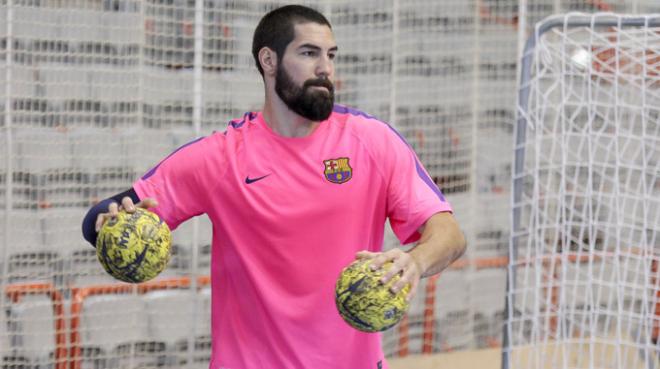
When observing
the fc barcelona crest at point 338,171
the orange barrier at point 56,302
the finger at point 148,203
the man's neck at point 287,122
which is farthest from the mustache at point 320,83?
the orange barrier at point 56,302

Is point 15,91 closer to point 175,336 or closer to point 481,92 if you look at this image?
point 175,336

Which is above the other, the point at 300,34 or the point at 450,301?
the point at 300,34

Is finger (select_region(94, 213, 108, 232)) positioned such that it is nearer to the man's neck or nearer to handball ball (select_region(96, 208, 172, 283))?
handball ball (select_region(96, 208, 172, 283))

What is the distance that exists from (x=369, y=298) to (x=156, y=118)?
10.4ft

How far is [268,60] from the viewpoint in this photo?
10.8ft

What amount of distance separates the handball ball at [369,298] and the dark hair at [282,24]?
97cm

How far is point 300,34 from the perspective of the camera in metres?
3.18

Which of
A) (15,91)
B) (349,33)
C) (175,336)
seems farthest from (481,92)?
(15,91)

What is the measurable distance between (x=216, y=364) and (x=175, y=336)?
2.69 m

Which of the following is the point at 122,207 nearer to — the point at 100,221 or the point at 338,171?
the point at 100,221

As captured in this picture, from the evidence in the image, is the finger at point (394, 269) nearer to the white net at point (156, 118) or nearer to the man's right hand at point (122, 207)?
the man's right hand at point (122, 207)

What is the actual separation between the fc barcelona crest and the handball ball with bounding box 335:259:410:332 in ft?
1.85

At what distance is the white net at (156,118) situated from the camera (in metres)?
5.08

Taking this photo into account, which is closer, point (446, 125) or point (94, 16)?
point (94, 16)
